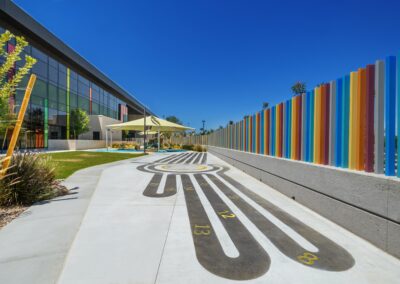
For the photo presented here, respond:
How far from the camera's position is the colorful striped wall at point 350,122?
329cm

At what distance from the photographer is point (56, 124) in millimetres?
29391

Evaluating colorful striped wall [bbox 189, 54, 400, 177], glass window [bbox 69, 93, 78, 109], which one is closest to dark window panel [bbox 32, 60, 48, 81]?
glass window [bbox 69, 93, 78, 109]

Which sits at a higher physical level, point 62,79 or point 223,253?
point 62,79

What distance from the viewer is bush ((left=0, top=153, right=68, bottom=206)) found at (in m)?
4.90

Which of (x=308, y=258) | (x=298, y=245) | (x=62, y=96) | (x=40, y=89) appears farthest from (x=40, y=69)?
(x=308, y=258)

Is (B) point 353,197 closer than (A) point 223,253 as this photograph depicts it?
No

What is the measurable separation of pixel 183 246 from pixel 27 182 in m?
4.48

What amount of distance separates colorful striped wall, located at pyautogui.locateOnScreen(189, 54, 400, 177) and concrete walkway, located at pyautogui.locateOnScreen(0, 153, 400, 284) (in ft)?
4.28

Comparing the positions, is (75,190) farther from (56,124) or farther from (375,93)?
(56,124)

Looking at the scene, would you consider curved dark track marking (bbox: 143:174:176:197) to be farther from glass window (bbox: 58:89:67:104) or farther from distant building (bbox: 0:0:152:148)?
glass window (bbox: 58:89:67:104)

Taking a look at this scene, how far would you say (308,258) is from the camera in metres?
2.89

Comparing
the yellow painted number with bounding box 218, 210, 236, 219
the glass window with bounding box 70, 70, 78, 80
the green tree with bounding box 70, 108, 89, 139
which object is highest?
the glass window with bounding box 70, 70, 78, 80

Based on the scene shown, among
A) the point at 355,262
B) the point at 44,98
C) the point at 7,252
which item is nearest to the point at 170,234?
the point at 7,252

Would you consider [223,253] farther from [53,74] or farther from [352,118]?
[53,74]
